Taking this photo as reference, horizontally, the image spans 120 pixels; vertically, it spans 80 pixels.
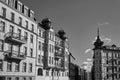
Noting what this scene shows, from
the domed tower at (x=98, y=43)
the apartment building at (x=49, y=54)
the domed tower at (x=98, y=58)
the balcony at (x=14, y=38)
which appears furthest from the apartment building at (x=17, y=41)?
the domed tower at (x=98, y=43)

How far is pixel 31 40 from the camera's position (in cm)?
5475

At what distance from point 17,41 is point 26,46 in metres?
5.25

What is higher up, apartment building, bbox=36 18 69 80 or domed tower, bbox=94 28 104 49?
domed tower, bbox=94 28 104 49

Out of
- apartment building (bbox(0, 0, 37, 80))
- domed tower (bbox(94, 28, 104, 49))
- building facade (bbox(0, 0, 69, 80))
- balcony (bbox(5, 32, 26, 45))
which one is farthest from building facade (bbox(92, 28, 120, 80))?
balcony (bbox(5, 32, 26, 45))

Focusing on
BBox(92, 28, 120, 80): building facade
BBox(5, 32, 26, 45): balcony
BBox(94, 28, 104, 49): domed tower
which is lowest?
BBox(92, 28, 120, 80): building facade

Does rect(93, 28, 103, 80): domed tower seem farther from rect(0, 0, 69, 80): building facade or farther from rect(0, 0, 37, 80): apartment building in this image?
rect(0, 0, 37, 80): apartment building

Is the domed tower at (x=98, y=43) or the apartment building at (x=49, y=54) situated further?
the domed tower at (x=98, y=43)

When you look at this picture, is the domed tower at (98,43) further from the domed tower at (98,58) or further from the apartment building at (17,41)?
the apartment building at (17,41)

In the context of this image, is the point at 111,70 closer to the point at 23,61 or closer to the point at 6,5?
the point at 23,61

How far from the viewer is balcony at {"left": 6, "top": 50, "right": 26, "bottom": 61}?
144 ft

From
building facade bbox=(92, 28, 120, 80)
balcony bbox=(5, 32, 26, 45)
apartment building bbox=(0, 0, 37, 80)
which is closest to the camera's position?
apartment building bbox=(0, 0, 37, 80)

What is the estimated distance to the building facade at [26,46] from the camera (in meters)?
43.8

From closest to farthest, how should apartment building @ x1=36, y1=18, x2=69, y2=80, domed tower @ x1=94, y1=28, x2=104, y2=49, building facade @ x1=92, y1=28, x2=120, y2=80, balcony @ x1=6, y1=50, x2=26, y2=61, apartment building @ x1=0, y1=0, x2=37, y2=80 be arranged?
apartment building @ x1=0, y1=0, x2=37, y2=80, balcony @ x1=6, y1=50, x2=26, y2=61, apartment building @ x1=36, y1=18, x2=69, y2=80, building facade @ x1=92, y1=28, x2=120, y2=80, domed tower @ x1=94, y1=28, x2=104, y2=49

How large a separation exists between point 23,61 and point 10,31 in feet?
26.5
